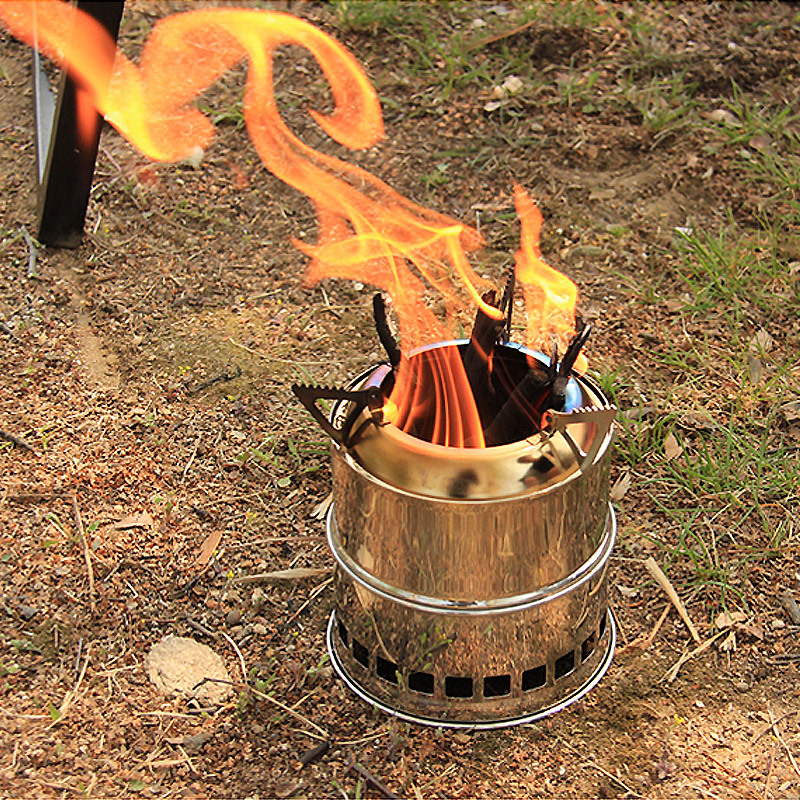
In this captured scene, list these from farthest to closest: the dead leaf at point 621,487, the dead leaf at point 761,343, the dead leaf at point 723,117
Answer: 1. the dead leaf at point 723,117
2. the dead leaf at point 761,343
3. the dead leaf at point 621,487

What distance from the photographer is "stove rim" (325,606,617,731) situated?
99.0 inches

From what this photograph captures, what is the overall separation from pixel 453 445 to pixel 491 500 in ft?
0.67

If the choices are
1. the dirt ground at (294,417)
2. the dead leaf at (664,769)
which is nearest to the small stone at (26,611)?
the dirt ground at (294,417)

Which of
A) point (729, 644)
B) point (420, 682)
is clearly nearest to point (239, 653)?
point (420, 682)

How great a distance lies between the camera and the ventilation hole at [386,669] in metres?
2.55

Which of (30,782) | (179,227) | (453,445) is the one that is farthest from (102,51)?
(30,782)

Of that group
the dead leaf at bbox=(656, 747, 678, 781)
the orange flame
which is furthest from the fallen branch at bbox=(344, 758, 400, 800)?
the orange flame

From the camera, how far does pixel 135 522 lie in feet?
10.1

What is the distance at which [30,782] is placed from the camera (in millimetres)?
2422

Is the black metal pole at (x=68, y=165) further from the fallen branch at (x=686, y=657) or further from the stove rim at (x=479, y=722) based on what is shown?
the fallen branch at (x=686, y=657)

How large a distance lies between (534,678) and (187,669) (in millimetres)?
835

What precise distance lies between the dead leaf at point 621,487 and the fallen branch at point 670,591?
23 centimetres

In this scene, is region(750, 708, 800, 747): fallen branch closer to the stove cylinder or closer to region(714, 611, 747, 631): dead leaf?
region(714, 611, 747, 631): dead leaf

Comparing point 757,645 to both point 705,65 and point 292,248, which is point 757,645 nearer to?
point 292,248
